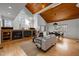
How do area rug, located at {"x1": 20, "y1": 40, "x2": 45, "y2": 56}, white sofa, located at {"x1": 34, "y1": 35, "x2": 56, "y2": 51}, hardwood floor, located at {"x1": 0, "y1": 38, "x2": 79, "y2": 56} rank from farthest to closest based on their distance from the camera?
white sofa, located at {"x1": 34, "y1": 35, "x2": 56, "y2": 51}
area rug, located at {"x1": 20, "y1": 40, "x2": 45, "y2": 56}
hardwood floor, located at {"x1": 0, "y1": 38, "x2": 79, "y2": 56}

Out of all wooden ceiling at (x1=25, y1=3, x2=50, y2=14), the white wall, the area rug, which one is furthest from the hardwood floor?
wooden ceiling at (x1=25, y1=3, x2=50, y2=14)

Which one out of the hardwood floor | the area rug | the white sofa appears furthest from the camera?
the white sofa

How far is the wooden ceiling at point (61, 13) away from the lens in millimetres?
2510

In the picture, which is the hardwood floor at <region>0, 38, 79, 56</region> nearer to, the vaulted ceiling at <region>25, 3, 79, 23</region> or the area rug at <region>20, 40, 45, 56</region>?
the area rug at <region>20, 40, 45, 56</region>

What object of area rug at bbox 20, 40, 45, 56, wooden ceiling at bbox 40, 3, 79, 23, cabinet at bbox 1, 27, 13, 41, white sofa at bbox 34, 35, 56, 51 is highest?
wooden ceiling at bbox 40, 3, 79, 23

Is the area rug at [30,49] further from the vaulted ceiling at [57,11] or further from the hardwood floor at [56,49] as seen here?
the vaulted ceiling at [57,11]

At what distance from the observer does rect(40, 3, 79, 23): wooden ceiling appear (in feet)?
8.23

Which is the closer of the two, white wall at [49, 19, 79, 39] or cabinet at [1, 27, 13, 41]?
white wall at [49, 19, 79, 39]

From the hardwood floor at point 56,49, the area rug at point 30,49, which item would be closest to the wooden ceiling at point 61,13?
the hardwood floor at point 56,49

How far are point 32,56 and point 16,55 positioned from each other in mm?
487

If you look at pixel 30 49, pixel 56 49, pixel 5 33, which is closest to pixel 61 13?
pixel 56 49

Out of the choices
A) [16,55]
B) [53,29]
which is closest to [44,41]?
[53,29]

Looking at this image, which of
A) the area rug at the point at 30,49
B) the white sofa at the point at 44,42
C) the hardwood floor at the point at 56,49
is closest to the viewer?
the hardwood floor at the point at 56,49

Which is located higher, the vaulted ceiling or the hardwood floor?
the vaulted ceiling
